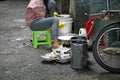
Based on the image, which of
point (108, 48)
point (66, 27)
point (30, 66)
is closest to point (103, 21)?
point (108, 48)

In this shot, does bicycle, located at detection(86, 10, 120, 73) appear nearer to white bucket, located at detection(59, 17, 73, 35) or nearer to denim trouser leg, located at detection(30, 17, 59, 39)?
denim trouser leg, located at detection(30, 17, 59, 39)

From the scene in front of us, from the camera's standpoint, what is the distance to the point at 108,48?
5586 millimetres

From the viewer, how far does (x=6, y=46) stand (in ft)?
21.9

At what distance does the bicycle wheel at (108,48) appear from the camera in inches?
193

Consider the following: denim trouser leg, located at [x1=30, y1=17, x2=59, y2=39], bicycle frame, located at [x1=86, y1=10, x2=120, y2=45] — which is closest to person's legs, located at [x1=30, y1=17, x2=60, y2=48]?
denim trouser leg, located at [x1=30, y1=17, x2=59, y2=39]

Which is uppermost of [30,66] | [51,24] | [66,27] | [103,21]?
[103,21]

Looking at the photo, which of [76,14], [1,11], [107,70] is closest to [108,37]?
[107,70]

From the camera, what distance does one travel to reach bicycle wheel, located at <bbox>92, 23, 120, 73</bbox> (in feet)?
16.1

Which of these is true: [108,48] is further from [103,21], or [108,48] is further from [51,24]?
[51,24]

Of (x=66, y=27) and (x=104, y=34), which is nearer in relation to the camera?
(x=104, y=34)

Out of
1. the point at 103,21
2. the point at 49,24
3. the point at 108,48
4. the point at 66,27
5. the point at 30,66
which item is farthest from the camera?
the point at 66,27

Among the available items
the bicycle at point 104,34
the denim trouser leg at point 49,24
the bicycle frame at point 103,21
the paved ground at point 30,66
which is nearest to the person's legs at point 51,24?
the denim trouser leg at point 49,24

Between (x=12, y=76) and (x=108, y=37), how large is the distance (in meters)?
1.89

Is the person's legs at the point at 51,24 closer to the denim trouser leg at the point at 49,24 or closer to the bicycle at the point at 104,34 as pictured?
the denim trouser leg at the point at 49,24
